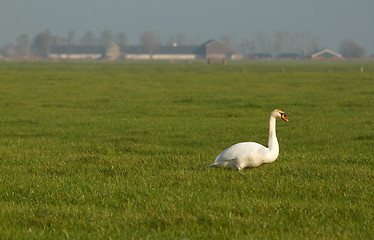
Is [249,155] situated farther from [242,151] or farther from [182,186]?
[182,186]

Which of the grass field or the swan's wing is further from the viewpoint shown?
the swan's wing

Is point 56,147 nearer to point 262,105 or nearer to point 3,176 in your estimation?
point 3,176

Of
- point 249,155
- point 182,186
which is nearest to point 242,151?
point 249,155

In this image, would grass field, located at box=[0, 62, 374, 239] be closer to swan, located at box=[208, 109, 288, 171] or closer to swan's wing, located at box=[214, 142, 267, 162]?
swan, located at box=[208, 109, 288, 171]

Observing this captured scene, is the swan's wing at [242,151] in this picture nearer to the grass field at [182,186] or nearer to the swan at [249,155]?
the swan at [249,155]

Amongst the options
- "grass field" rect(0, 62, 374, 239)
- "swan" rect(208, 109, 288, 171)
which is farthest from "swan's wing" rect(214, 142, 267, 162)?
"grass field" rect(0, 62, 374, 239)

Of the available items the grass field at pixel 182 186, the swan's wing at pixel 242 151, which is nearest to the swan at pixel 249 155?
the swan's wing at pixel 242 151

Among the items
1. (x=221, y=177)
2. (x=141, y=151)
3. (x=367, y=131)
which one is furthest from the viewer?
(x=367, y=131)

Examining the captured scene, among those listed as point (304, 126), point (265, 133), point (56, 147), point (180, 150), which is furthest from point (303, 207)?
point (304, 126)

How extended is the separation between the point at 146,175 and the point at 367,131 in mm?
12338

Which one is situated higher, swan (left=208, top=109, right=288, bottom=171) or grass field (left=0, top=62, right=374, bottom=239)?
swan (left=208, top=109, right=288, bottom=171)

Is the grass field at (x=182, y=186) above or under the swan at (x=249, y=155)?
under

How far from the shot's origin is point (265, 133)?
69.6 feet

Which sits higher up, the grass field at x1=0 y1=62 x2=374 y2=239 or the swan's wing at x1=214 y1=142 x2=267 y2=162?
the swan's wing at x1=214 y1=142 x2=267 y2=162
